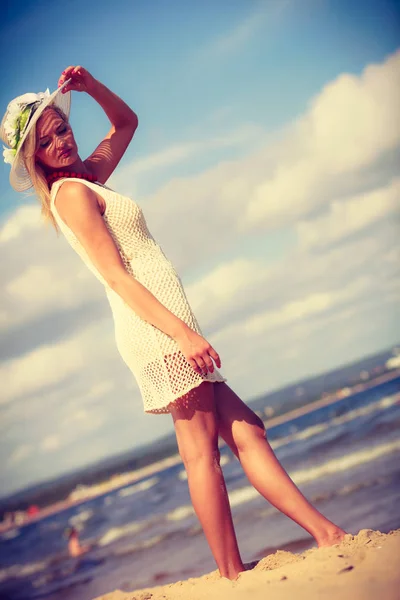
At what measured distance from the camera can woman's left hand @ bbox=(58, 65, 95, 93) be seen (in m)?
2.58

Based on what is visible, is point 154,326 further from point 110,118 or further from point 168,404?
point 110,118

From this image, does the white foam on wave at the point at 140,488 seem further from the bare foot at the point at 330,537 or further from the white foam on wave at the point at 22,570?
the bare foot at the point at 330,537

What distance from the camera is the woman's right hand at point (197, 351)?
2.23 m

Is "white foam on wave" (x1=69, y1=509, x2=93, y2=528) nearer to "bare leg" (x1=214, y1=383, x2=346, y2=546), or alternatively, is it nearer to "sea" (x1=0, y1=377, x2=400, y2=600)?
"sea" (x1=0, y1=377, x2=400, y2=600)

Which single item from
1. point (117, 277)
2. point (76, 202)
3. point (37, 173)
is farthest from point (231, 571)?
point (37, 173)

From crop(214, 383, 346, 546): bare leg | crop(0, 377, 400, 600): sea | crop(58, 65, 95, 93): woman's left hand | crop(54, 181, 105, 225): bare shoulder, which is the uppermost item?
crop(58, 65, 95, 93): woman's left hand

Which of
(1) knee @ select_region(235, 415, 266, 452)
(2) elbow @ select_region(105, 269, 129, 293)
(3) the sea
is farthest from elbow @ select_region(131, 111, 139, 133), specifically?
(3) the sea

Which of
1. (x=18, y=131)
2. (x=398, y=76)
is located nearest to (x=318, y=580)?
(x=18, y=131)

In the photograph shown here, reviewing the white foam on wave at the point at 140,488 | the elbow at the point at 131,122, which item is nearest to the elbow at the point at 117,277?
the elbow at the point at 131,122

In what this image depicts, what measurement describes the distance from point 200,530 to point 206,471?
20.3 feet

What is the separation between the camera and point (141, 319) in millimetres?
2342

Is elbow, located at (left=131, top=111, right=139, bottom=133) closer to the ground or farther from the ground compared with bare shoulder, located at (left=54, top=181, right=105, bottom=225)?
farther from the ground

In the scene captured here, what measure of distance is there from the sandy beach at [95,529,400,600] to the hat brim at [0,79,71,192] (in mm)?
1537

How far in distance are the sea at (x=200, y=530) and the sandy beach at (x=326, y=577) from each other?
3246 mm
